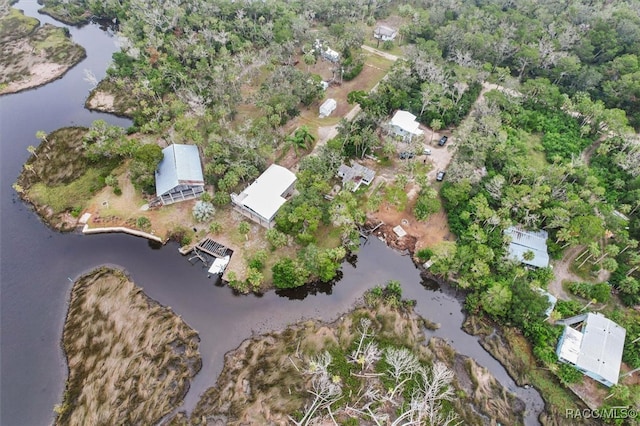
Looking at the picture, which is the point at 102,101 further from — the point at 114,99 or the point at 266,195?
the point at 266,195

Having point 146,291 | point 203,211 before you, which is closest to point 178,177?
point 203,211

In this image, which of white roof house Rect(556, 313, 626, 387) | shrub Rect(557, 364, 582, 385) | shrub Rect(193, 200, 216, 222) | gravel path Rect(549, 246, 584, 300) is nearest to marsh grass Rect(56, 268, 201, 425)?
shrub Rect(193, 200, 216, 222)

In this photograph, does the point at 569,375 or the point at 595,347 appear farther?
the point at 595,347

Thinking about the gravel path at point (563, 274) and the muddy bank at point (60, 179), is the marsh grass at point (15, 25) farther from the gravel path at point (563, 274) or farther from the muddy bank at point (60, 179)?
the gravel path at point (563, 274)

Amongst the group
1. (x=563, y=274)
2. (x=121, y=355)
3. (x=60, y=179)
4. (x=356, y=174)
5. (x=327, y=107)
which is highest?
(x=327, y=107)

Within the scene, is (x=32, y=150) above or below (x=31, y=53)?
above

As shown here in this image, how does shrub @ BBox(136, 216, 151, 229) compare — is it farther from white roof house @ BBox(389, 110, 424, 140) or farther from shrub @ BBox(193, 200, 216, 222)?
white roof house @ BBox(389, 110, 424, 140)

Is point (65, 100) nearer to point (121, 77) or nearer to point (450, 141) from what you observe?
point (121, 77)
